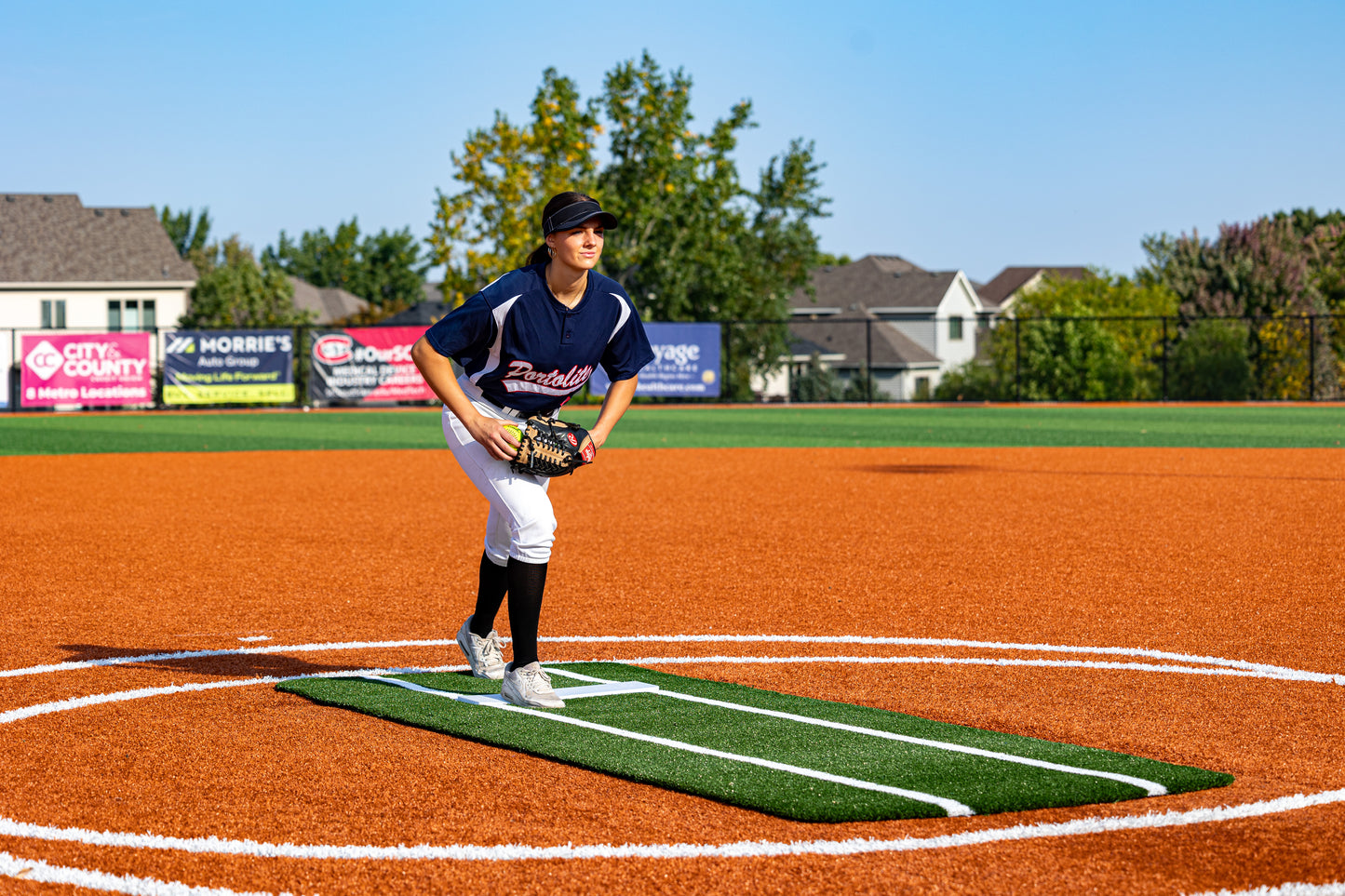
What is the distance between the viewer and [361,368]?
38.1m

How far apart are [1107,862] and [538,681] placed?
2.74m

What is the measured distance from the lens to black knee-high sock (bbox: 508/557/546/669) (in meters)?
6.23

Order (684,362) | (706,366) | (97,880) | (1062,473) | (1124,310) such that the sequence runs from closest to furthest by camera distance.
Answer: (97,880)
(1062,473)
(684,362)
(706,366)
(1124,310)

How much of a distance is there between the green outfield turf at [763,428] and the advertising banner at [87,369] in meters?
0.92

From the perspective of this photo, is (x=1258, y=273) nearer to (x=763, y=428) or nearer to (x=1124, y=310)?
(x=1124, y=310)

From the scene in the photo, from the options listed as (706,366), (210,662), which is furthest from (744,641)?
(706,366)

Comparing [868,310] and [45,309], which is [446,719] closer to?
[45,309]

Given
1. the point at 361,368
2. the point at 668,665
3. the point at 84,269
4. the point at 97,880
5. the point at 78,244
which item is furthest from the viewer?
the point at 78,244

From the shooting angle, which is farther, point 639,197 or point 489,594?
point 639,197

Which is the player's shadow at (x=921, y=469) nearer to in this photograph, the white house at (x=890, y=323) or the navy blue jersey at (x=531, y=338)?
the navy blue jersey at (x=531, y=338)

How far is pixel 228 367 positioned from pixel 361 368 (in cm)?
328

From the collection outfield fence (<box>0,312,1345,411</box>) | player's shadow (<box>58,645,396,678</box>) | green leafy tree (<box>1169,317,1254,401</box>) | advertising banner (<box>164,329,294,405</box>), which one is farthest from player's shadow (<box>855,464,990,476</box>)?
green leafy tree (<box>1169,317,1254,401</box>)

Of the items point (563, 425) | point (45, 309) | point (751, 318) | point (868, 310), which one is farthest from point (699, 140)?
point (563, 425)

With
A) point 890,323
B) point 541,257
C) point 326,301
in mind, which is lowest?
point 541,257
